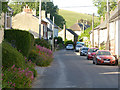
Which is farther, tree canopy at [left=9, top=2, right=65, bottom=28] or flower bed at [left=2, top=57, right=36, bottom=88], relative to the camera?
tree canopy at [left=9, top=2, right=65, bottom=28]

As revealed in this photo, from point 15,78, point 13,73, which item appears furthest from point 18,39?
point 15,78

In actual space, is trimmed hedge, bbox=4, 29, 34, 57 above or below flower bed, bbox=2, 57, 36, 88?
above

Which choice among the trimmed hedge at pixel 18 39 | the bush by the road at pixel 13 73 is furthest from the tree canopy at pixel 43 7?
the bush by the road at pixel 13 73

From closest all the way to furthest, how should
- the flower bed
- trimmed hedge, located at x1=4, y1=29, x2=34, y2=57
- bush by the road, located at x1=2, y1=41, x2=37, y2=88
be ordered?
1. the flower bed
2. bush by the road, located at x1=2, y1=41, x2=37, y2=88
3. trimmed hedge, located at x1=4, y1=29, x2=34, y2=57

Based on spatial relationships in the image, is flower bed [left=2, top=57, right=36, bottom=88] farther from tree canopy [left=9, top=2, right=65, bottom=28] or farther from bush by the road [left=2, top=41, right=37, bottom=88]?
tree canopy [left=9, top=2, right=65, bottom=28]

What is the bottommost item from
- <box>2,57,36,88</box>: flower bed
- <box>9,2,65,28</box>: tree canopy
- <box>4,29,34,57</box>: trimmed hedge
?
<box>2,57,36,88</box>: flower bed

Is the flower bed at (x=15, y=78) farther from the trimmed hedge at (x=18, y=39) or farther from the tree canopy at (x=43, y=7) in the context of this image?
the tree canopy at (x=43, y=7)

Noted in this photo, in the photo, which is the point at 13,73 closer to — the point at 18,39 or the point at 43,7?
the point at 18,39

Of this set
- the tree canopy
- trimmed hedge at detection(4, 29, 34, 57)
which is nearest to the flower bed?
trimmed hedge at detection(4, 29, 34, 57)

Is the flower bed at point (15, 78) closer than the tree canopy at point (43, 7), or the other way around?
the flower bed at point (15, 78)

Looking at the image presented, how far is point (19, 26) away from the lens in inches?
2095

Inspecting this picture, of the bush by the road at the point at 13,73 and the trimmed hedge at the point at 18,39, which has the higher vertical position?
the trimmed hedge at the point at 18,39

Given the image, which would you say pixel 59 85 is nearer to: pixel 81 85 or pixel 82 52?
pixel 81 85

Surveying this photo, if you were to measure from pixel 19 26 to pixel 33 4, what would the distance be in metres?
29.7
